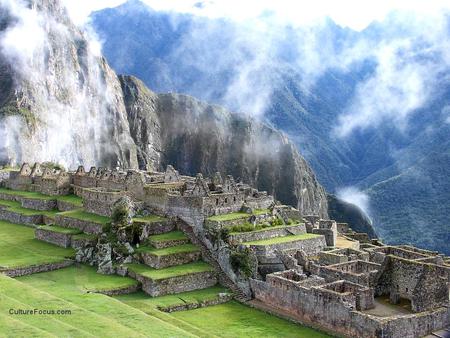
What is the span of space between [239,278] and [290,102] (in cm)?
16253

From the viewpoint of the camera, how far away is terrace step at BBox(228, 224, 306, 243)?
137ft

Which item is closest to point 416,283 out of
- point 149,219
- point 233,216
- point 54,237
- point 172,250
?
point 233,216

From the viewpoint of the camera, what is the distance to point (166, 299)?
36.5 m

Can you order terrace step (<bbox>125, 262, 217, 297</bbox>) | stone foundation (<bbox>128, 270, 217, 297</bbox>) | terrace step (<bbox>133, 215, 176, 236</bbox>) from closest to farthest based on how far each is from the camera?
stone foundation (<bbox>128, 270, 217, 297</bbox>)
terrace step (<bbox>125, 262, 217, 297</bbox>)
terrace step (<bbox>133, 215, 176, 236</bbox>)

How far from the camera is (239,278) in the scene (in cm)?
3950

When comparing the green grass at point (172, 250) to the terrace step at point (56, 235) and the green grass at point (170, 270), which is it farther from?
the terrace step at point (56, 235)

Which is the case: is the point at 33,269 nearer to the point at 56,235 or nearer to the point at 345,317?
the point at 56,235

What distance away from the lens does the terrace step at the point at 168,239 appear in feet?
135

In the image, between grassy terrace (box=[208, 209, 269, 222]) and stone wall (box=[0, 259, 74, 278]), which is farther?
grassy terrace (box=[208, 209, 269, 222])

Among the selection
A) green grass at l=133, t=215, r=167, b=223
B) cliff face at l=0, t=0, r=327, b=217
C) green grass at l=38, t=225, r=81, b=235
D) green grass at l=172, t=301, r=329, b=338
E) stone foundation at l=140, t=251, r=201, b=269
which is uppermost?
cliff face at l=0, t=0, r=327, b=217

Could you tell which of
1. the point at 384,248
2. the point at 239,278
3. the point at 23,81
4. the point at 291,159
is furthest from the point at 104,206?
the point at 291,159

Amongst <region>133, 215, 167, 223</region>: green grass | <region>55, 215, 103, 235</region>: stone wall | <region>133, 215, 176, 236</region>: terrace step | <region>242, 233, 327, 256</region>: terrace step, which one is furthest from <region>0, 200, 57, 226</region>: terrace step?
<region>242, 233, 327, 256</region>: terrace step

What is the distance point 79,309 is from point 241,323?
8539 millimetres

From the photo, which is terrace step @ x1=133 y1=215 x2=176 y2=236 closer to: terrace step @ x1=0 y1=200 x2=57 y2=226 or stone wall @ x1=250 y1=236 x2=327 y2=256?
stone wall @ x1=250 y1=236 x2=327 y2=256
